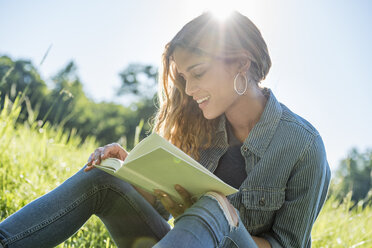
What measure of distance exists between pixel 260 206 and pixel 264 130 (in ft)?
1.26

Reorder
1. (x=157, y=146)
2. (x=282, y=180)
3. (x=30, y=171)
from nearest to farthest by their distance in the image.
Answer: (x=157, y=146)
(x=282, y=180)
(x=30, y=171)

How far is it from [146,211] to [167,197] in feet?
0.91

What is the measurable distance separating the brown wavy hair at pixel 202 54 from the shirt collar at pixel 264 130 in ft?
0.74

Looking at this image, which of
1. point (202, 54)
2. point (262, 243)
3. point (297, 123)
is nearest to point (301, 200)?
point (262, 243)

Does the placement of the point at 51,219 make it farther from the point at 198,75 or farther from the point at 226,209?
the point at 198,75

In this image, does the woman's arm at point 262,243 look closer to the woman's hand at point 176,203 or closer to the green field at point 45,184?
the woman's hand at point 176,203

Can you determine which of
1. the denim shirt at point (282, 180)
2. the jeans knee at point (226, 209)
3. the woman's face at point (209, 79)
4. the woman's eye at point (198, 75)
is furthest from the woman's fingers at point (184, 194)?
the woman's eye at point (198, 75)

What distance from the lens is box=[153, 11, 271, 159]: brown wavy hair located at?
1914 mm

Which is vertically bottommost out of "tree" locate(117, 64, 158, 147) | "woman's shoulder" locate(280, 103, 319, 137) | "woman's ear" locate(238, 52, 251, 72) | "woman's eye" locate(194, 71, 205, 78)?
"tree" locate(117, 64, 158, 147)

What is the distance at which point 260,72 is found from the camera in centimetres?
203

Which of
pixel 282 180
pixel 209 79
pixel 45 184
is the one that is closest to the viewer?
pixel 282 180

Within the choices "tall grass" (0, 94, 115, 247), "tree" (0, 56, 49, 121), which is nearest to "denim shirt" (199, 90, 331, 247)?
"tall grass" (0, 94, 115, 247)

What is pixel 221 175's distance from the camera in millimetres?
1999

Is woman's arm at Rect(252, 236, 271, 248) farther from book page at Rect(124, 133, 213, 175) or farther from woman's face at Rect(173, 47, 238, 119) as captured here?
woman's face at Rect(173, 47, 238, 119)
